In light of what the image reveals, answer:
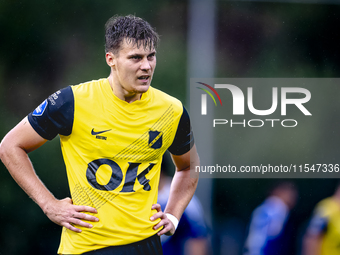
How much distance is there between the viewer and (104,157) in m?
1.59

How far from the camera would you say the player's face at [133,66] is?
1552 millimetres

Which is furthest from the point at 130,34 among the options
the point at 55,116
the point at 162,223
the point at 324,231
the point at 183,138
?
the point at 324,231

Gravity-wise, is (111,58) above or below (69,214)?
above

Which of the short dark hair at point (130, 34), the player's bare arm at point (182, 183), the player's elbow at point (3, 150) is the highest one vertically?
the short dark hair at point (130, 34)

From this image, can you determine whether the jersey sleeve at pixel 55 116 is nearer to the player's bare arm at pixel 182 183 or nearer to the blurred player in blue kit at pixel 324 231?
the player's bare arm at pixel 182 183

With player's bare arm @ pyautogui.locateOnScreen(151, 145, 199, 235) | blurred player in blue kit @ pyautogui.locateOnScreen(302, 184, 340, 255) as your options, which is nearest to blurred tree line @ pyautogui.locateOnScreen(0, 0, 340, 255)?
blurred player in blue kit @ pyautogui.locateOnScreen(302, 184, 340, 255)

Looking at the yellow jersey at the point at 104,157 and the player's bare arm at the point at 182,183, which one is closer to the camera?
the yellow jersey at the point at 104,157

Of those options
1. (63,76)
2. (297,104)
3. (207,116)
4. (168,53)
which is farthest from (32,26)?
(297,104)

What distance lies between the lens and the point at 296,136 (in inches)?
149

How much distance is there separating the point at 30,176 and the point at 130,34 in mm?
777

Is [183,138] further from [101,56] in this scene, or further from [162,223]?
[101,56]

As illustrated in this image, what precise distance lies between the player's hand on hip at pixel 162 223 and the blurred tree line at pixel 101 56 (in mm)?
1752

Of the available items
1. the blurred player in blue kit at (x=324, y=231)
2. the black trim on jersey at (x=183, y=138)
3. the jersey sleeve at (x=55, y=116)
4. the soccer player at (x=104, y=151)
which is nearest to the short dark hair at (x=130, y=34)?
the soccer player at (x=104, y=151)

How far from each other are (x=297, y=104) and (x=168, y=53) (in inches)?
60.6
